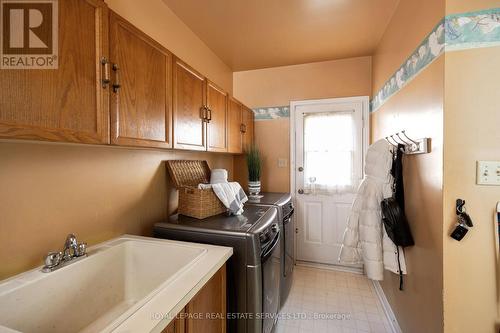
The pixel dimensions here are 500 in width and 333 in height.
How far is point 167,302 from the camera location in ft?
2.30

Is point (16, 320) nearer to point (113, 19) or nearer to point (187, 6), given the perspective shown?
point (113, 19)

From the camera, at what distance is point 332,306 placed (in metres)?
1.98

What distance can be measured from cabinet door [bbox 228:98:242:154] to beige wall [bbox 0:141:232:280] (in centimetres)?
80

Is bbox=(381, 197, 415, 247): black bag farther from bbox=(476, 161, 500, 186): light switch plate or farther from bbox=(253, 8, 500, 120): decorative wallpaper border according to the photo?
bbox=(253, 8, 500, 120): decorative wallpaper border

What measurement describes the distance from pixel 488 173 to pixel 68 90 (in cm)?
177

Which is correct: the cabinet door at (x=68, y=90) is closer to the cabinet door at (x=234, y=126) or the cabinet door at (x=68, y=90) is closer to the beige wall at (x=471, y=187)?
the cabinet door at (x=234, y=126)

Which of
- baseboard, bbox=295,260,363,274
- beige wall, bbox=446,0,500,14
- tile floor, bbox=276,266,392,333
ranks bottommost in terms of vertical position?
tile floor, bbox=276,266,392,333

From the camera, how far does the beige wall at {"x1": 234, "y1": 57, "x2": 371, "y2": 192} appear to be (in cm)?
260

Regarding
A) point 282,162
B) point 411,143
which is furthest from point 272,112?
point 411,143

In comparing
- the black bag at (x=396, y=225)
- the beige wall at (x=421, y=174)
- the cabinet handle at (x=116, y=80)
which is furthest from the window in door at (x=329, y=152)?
the cabinet handle at (x=116, y=80)

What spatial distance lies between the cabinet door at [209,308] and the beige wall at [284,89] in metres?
1.90

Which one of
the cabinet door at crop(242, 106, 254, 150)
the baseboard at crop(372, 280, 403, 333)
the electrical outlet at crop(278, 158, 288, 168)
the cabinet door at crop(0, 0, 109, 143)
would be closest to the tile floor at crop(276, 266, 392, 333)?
the baseboard at crop(372, 280, 403, 333)

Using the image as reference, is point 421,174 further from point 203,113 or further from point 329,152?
point 203,113

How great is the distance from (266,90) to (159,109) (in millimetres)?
1937
